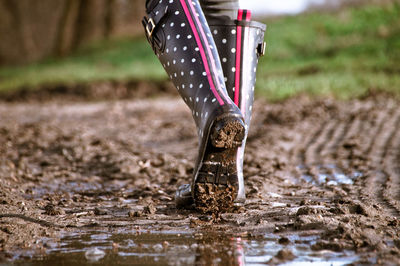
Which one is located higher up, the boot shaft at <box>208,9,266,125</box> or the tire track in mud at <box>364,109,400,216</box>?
the boot shaft at <box>208,9,266,125</box>

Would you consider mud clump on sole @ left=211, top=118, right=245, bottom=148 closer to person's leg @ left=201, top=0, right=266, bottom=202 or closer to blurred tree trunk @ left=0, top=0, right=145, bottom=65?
person's leg @ left=201, top=0, right=266, bottom=202

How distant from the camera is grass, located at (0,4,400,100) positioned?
20.2ft

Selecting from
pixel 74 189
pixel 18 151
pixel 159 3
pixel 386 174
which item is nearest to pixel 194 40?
pixel 159 3

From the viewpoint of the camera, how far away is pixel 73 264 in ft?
4.42

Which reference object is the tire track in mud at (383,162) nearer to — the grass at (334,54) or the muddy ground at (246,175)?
the muddy ground at (246,175)

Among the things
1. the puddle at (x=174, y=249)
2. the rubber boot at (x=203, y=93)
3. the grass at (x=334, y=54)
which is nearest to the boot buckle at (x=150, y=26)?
the rubber boot at (x=203, y=93)

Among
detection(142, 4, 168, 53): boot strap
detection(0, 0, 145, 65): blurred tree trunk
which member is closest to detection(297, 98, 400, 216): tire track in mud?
detection(142, 4, 168, 53): boot strap

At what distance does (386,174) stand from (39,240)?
1735 mm

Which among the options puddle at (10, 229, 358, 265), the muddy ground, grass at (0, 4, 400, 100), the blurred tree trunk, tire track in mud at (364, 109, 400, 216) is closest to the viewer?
puddle at (10, 229, 358, 265)

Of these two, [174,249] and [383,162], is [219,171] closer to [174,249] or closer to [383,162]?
[174,249]

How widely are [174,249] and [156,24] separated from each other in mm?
839

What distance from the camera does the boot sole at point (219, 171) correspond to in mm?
1683

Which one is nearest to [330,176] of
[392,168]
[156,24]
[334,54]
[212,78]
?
[392,168]

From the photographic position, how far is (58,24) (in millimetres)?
12992
